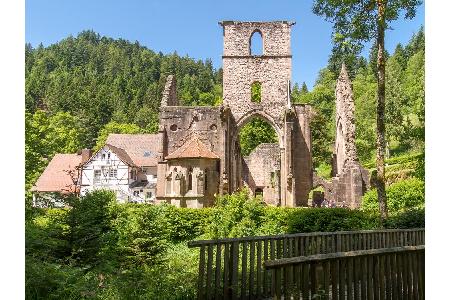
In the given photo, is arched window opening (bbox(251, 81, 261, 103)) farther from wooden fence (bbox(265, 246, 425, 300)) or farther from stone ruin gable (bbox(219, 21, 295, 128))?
wooden fence (bbox(265, 246, 425, 300))

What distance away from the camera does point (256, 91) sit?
23891 millimetres

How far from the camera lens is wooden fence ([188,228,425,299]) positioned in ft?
18.1

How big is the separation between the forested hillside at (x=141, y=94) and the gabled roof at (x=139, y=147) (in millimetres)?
1589

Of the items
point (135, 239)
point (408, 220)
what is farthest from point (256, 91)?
point (135, 239)

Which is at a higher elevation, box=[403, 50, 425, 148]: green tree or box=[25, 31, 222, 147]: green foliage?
box=[25, 31, 222, 147]: green foliage

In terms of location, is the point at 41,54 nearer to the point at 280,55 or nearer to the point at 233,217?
the point at 233,217

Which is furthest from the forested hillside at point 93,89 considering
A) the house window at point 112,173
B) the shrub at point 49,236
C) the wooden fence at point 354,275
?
the wooden fence at point 354,275

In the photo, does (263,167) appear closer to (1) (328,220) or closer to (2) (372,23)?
(1) (328,220)

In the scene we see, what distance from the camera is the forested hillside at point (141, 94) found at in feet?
31.9

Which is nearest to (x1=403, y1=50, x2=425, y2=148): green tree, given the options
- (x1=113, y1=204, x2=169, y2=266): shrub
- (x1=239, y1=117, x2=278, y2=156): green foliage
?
(x1=113, y1=204, x2=169, y2=266): shrub

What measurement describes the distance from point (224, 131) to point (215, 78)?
73.3ft

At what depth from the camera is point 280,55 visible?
77.6ft

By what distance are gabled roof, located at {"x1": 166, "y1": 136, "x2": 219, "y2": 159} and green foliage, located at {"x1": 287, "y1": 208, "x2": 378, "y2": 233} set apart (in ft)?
25.5

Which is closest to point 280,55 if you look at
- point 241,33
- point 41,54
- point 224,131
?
point 241,33
